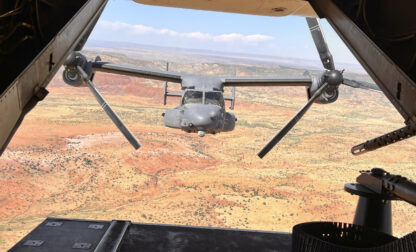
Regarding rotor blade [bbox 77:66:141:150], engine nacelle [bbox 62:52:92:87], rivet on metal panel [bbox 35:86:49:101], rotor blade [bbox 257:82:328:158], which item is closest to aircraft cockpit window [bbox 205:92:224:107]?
rotor blade [bbox 257:82:328:158]

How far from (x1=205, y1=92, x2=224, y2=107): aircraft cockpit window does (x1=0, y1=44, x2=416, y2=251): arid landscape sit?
8643mm

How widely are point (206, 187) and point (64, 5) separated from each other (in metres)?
24.1

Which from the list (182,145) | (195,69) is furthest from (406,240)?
(195,69)

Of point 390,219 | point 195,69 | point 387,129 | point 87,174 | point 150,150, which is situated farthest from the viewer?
point 195,69

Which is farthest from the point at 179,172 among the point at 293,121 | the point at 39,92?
the point at 39,92

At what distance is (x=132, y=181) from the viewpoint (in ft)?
94.3

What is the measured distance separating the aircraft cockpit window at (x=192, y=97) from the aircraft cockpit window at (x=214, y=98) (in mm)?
306

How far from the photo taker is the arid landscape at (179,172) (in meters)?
22.4

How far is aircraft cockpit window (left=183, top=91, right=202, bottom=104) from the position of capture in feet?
49.3

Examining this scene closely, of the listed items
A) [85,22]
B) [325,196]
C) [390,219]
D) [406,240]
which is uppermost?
[85,22]

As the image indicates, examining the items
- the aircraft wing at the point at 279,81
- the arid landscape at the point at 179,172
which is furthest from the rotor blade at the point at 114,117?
the arid landscape at the point at 179,172

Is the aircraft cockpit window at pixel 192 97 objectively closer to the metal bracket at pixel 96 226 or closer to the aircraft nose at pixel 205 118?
the aircraft nose at pixel 205 118

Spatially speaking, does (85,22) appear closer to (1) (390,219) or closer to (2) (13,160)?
(1) (390,219)

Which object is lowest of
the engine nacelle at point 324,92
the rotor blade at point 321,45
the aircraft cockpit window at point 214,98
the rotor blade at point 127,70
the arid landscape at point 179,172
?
the arid landscape at point 179,172
